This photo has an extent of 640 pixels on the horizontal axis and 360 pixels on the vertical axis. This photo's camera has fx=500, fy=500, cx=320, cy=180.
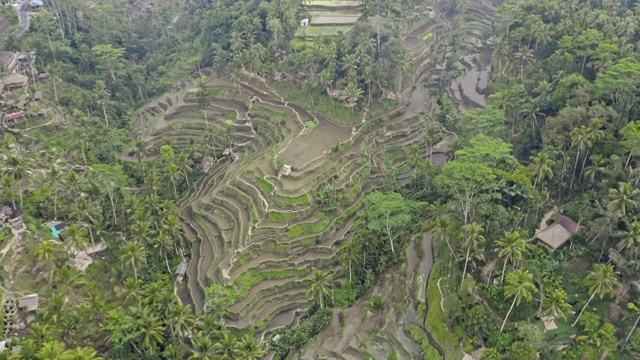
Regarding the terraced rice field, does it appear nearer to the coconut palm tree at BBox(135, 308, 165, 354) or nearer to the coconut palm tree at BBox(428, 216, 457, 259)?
the coconut palm tree at BBox(428, 216, 457, 259)

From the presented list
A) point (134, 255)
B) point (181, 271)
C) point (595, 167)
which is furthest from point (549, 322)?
point (134, 255)

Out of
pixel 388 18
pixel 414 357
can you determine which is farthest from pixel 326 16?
pixel 414 357

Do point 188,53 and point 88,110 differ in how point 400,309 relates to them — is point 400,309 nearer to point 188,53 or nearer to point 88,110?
point 88,110

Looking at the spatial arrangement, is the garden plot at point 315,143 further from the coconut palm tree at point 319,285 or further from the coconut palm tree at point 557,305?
the coconut palm tree at point 557,305

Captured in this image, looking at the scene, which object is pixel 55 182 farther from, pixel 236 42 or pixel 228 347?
pixel 236 42

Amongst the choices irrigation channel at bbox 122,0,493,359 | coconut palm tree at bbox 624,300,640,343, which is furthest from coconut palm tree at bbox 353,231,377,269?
coconut palm tree at bbox 624,300,640,343

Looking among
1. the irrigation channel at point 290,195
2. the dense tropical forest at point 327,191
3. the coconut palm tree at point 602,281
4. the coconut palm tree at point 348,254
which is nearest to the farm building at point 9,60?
the dense tropical forest at point 327,191

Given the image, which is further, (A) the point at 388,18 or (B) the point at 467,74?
(B) the point at 467,74
